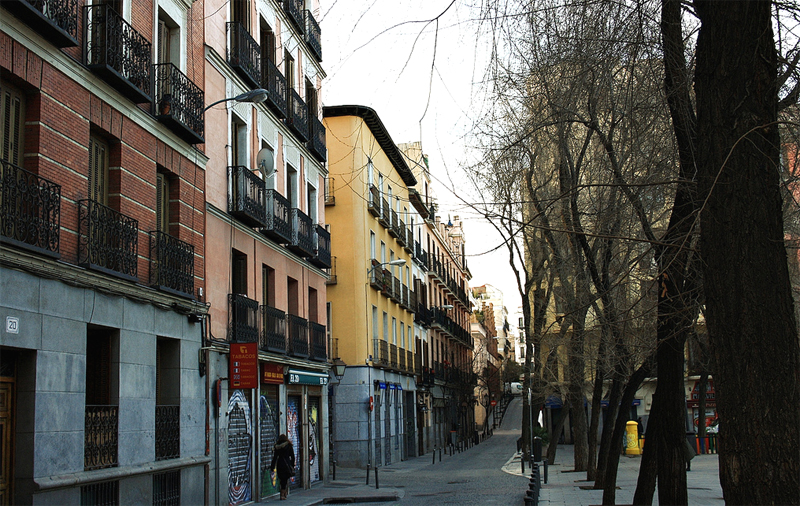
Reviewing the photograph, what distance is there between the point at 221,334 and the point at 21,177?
829 cm

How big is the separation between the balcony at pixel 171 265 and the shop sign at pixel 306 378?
6.90m

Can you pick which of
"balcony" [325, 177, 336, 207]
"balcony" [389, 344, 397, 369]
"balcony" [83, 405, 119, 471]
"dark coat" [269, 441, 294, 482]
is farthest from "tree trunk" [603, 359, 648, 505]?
"balcony" [389, 344, 397, 369]

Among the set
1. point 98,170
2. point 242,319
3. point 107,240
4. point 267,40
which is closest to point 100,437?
point 107,240

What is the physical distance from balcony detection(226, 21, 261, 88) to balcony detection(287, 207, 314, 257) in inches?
176

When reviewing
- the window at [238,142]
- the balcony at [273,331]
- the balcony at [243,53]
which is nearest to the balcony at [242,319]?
the balcony at [273,331]

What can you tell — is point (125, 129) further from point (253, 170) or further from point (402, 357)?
point (402, 357)

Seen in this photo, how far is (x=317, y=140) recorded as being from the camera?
27375 millimetres

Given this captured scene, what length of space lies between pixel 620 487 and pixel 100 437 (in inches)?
548

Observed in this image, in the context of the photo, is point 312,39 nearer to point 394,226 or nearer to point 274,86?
point 274,86

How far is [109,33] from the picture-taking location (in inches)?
526

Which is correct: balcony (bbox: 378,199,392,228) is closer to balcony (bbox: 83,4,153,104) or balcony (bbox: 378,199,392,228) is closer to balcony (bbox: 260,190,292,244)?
balcony (bbox: 260,190,292,244)

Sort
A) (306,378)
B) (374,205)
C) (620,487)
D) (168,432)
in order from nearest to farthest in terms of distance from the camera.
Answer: (168,432)
(620,487)
(306,378)
(374,205)

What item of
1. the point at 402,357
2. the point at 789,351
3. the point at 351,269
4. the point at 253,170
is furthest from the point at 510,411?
the point at 789,351

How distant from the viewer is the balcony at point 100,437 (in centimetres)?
1231
